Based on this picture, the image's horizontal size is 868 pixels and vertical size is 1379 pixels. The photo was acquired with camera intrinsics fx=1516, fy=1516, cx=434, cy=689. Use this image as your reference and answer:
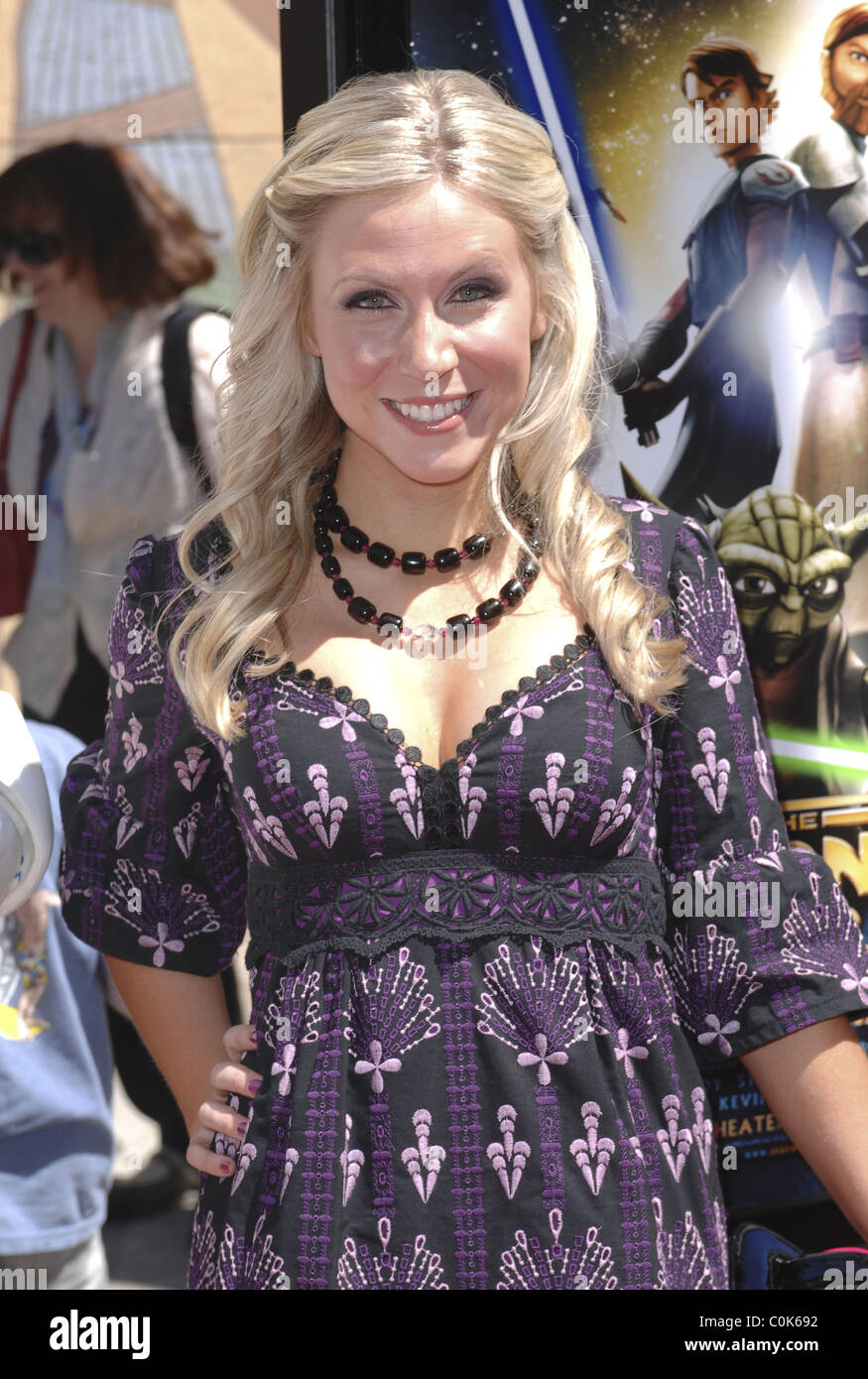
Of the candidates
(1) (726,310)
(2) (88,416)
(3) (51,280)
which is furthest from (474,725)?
(3) (51,280)

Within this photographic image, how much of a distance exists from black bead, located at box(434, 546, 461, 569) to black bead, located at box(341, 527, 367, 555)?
0.09 metres

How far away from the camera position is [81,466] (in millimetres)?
3184

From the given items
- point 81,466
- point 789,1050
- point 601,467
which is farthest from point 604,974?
point 81,466

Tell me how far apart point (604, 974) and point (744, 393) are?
0.84 metres

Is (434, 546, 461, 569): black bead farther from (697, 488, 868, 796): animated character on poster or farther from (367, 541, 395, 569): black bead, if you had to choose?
(697, 488, 868, 796): animated character on poster

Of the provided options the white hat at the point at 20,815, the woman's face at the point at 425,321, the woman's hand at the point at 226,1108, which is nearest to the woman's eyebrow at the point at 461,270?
the woman's face at the point at 425,321

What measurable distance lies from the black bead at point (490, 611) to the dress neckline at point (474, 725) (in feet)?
0.27

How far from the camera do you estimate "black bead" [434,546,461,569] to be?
1705mm

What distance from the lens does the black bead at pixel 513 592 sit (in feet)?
5.50

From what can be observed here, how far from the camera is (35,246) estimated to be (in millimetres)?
3223

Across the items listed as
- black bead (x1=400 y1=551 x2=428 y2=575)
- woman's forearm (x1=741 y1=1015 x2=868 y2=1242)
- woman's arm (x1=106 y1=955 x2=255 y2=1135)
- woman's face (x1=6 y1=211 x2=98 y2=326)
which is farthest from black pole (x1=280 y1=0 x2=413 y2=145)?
woman's face (x1=6 y1=211 x2=98 y2=326)

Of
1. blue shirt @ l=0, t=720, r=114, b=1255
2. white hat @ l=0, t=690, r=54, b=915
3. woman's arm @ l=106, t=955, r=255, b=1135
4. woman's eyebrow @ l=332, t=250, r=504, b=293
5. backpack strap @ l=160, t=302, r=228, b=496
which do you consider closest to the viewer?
white hat @ l=0, t=690, r=54, b=915

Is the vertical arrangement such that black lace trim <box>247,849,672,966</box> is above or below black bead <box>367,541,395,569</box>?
below
